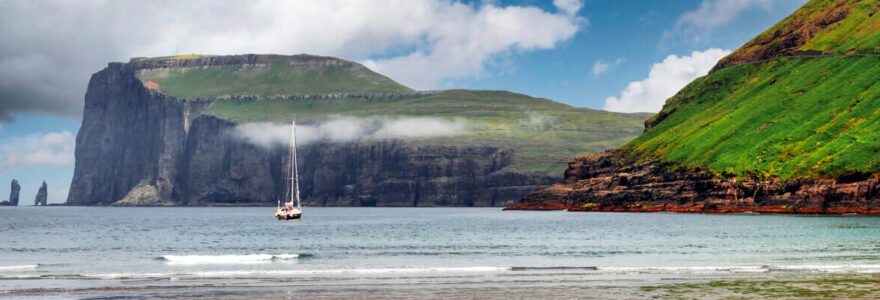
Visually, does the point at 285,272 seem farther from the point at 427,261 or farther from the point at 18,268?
the point at 18,268

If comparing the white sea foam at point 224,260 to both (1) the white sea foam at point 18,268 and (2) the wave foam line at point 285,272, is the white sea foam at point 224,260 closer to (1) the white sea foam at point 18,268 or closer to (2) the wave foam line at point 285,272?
(2) the wave foam line at point 285,272

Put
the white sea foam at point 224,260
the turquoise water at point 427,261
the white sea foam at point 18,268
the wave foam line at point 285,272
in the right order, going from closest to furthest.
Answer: the turquoise water at point 427,261, the wave foam line at point 285,272, the white sea foam at point 18,268, the white sea foam at point 224,260

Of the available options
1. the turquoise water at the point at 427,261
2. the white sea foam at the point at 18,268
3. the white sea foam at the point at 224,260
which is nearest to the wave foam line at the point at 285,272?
the turquoise water at the point at 427,261

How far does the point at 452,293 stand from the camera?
47.7 meters

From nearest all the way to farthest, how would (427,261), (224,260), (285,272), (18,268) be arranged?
(285,272)
(18,268)
(427,261)
(224,260)

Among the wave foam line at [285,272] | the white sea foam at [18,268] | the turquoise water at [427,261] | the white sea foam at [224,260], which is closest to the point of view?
the turquoise water at [427,261]

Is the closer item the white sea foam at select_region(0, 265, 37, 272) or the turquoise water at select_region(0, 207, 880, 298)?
the turquoise water at select_region(0, 207, 880, 298)

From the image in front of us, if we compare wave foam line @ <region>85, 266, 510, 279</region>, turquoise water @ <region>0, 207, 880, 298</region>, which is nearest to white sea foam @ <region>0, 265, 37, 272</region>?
turquoise water @ <region>0, 207, 880, 298</region>

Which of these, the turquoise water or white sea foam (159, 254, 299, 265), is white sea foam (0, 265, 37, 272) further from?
white sea foam (159, 254, 299, 265)

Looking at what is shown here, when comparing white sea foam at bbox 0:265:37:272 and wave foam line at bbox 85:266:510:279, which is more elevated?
white sea foam at bbox 0:265:37:272

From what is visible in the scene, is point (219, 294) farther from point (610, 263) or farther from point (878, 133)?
point (878, 133)

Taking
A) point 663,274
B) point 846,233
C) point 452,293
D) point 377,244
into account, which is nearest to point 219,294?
point 452,293

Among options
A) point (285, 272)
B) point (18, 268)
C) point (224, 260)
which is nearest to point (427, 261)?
point (285, 272)

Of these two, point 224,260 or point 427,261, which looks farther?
point 224,260
